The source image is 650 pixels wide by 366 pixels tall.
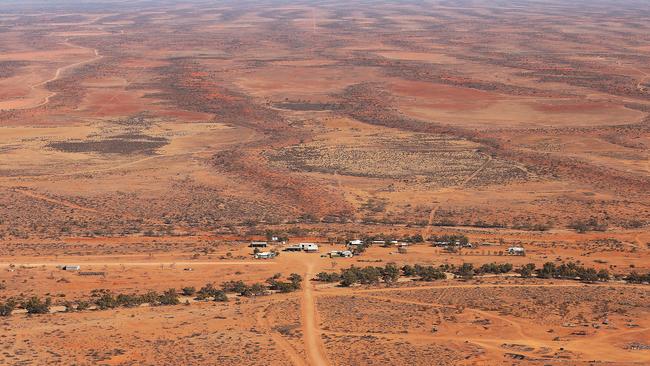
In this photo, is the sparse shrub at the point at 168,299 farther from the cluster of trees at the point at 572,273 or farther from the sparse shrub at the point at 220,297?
the cluster of trees at the point at 572,273

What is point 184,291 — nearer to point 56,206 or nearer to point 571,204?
point 56,206

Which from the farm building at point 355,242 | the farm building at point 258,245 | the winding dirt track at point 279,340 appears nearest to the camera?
the winding dirt track at point 279,340

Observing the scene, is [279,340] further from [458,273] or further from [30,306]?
[458,273]

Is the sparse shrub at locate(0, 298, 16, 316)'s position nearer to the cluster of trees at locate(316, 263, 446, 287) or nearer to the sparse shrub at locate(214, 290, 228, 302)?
the sparse shrub at locate(214, 290, 228, 302)

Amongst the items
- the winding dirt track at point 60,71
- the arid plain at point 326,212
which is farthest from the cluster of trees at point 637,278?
the winding dirt track at point 60,71

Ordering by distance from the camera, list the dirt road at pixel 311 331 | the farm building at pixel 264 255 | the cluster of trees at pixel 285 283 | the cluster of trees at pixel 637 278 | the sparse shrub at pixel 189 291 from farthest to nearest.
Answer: the farm building at pixel 264 255 → the cluster of trees at pixel 637 278 → the cluster of trees at pixel 285 283 → the sparse shrub at pixel 189 291 → the dirt road at pixel 311 331

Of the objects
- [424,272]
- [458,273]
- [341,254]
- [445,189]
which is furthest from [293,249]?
[445,189]

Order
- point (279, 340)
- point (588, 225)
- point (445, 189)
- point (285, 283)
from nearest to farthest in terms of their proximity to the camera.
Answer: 1. point (279, 340)
2. point (285, 283)
3. point (588, 225)
4. point (445, 189)

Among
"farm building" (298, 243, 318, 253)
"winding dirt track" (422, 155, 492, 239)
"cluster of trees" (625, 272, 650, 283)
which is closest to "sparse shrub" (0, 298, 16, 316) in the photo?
"farm building" (298, 243, 318, 253)

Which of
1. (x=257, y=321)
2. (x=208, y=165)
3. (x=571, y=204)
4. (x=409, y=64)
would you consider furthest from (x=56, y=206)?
(x=409, y=64)
